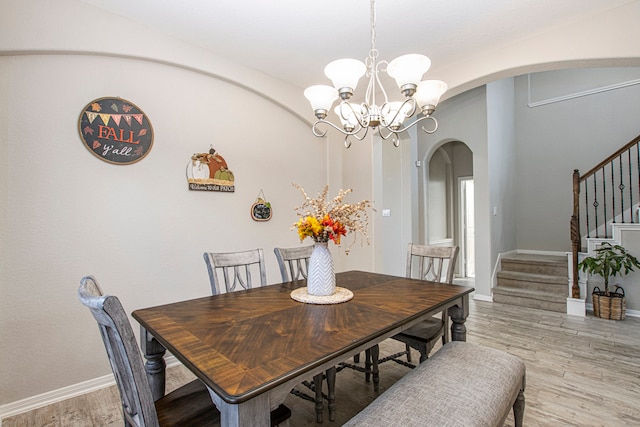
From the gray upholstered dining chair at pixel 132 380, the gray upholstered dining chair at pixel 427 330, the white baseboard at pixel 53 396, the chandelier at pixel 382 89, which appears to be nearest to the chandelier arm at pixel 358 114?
the chandelier at pixel 382 89

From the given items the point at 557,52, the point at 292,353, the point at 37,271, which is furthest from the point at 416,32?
the point at 37,271

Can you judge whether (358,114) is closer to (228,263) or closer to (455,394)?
(228,263)

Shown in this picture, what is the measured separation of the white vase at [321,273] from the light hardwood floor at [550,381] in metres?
0.81

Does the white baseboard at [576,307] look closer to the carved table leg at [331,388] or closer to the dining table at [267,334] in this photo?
the dining table at [267,334]

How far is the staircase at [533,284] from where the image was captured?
414 cm

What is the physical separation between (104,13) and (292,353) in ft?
8.88

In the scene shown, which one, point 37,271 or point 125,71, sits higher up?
point 125,71

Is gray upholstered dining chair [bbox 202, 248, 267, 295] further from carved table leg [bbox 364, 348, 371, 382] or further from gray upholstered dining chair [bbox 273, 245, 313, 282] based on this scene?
carved table leg [bbox 364, 348, 371, 382]

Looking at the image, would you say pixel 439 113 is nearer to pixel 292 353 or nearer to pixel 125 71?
pixel 125 71

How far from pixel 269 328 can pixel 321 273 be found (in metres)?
0.53

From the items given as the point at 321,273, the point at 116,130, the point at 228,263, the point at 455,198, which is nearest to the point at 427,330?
the point at 321,273

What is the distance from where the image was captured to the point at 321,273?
5.91ft

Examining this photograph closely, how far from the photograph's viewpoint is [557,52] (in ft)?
8.31

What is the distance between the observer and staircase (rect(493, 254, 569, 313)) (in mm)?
4145
